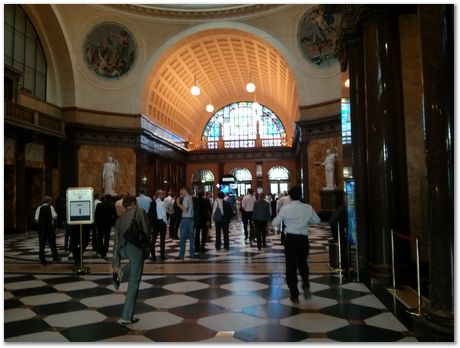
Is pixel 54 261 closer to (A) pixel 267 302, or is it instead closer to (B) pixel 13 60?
(A) pixel 267 302

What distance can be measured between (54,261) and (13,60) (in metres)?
12.0

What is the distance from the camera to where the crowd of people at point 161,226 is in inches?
179

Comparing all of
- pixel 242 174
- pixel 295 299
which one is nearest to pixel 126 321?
pixel 295 299

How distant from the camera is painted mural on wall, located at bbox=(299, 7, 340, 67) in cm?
1990

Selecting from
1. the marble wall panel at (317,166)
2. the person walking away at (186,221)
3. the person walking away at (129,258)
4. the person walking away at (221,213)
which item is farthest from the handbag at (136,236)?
the marble wall panel at (317,166)

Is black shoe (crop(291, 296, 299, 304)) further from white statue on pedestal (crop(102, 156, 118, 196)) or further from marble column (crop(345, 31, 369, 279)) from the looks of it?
white statue on pedestal (crop(102, 156, 118, 196))

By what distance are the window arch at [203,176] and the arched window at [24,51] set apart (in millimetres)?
16389

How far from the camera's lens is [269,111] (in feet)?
120

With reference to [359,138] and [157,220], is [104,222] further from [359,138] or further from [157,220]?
[359,138]

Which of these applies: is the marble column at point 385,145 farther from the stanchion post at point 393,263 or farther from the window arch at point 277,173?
the window arch at point 277,173

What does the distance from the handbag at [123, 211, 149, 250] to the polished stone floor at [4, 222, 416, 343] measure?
851 mm

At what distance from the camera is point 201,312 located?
497cm

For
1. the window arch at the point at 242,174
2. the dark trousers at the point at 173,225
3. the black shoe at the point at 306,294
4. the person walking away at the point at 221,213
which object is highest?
the window arch at the point at 242,174

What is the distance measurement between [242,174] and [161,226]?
25.7 metres
